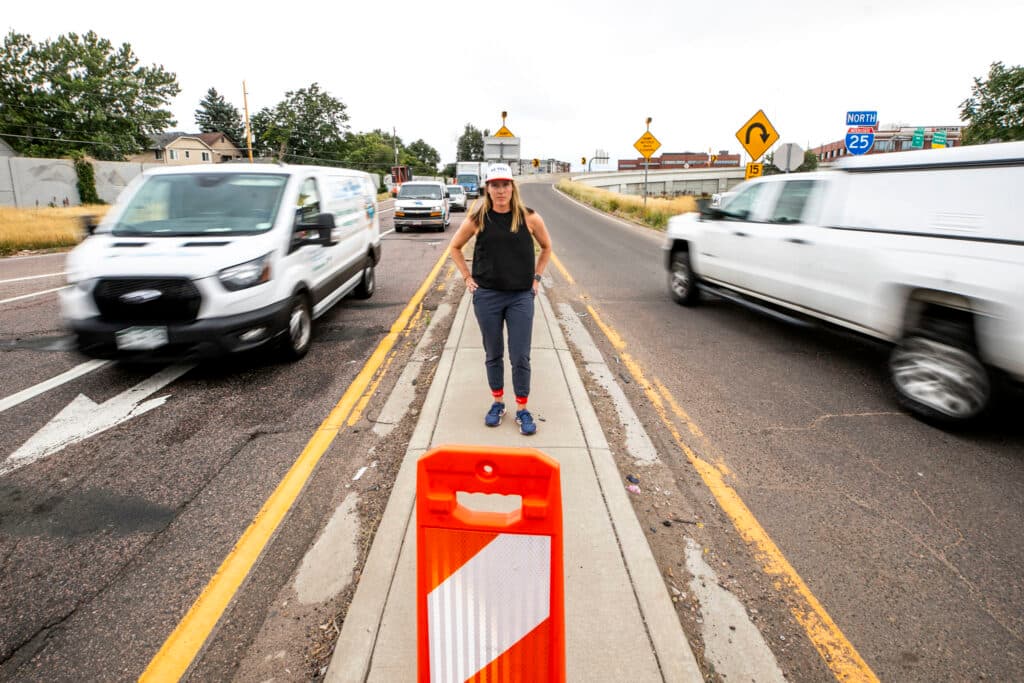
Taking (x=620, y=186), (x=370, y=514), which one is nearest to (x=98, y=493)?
(x=370, y=514)

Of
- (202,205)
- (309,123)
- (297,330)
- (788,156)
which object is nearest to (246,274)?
(297,330)

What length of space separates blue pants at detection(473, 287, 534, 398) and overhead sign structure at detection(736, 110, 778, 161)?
13962 mm

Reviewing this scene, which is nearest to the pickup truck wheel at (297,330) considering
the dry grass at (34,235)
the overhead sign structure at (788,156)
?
the dry grass at (34,235)

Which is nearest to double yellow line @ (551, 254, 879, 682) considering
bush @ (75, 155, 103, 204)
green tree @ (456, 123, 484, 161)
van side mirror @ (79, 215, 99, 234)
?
van side mirror @ (79, 215, 99, 234)

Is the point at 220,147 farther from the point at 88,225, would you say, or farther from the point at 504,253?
the point at 504,253

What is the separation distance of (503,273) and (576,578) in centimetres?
197

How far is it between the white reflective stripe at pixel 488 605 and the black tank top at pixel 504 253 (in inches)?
94.9

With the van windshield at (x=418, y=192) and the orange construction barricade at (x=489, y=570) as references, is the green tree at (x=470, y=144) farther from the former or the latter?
the orange construction barricade at (x=489, y=570)

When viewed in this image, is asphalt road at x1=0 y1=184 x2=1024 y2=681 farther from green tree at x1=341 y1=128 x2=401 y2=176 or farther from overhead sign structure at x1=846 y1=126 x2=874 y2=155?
green tree at x1=341 y1=128 x2=401 y2=176

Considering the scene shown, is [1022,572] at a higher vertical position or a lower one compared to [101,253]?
lower

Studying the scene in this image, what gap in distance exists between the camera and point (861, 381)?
17.5ft

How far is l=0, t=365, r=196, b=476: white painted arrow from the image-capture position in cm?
392

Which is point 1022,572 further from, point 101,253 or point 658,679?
point 101,253

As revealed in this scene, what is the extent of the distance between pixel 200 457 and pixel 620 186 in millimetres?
93153
